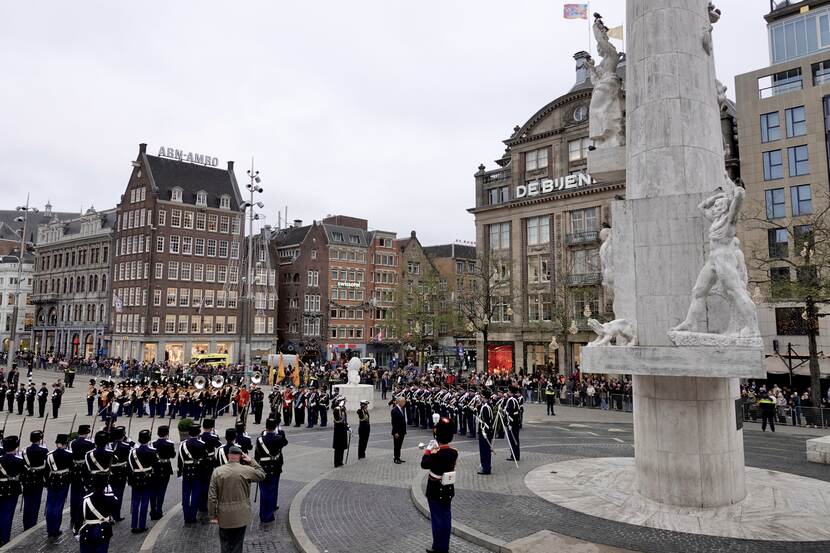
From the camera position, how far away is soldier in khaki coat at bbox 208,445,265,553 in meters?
7.92

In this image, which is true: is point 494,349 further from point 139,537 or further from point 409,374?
point 139,537

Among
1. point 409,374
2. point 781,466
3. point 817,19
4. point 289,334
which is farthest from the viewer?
point 289,334

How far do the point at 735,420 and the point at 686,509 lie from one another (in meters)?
2.04

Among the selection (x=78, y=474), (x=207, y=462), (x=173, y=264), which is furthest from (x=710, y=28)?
(x=173, y=264)

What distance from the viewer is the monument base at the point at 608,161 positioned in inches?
510

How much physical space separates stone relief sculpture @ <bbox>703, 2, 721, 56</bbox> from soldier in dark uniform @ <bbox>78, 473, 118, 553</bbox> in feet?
44.7

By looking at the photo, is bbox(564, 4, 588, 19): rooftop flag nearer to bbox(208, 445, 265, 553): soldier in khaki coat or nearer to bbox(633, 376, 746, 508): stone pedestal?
bbox(633, 376, 746, 508): stone pedestal

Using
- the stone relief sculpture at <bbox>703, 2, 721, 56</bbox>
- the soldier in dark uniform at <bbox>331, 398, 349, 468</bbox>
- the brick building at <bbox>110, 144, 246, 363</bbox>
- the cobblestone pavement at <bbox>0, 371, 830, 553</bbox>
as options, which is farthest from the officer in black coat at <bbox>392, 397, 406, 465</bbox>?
the brick building at <bbox>110, 144, 246, 363</bbox>

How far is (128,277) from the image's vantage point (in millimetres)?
69125

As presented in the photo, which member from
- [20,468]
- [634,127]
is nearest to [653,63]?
[634,127]

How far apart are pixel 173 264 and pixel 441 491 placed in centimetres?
6620

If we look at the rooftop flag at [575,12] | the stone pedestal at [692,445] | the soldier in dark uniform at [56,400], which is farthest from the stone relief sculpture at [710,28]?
the soldier in dark uniform at [56,400]

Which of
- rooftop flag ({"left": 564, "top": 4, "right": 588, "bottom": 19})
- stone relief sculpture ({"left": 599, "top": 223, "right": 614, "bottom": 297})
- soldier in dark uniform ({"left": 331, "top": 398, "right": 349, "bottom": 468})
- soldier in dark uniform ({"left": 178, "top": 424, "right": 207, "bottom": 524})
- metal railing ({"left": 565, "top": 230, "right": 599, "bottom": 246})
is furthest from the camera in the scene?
metal railing ({"left": 565, "top": 230, "right": 599, "bottom": 246})

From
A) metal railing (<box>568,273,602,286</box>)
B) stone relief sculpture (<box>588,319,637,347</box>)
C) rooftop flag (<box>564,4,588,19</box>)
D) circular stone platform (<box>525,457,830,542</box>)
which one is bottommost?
circular stone platform (<box>525,457,830,542</box>)
